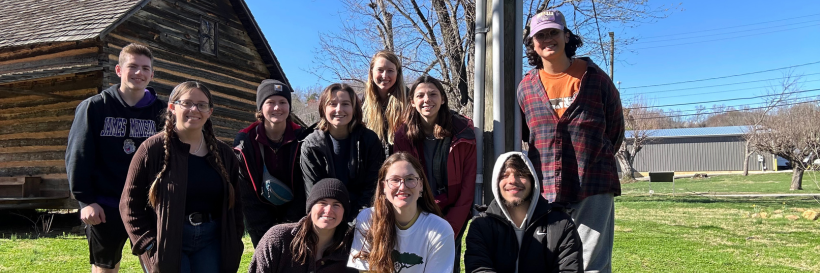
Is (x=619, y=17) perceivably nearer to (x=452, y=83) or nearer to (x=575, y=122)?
(x=452, y=83)

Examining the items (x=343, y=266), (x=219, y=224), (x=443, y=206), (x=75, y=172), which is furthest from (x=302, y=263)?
(x=75, y=172)

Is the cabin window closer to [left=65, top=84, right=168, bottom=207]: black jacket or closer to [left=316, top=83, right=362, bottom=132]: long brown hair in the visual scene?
[left=65, top=84, right=168, bottom=207]: black jacket

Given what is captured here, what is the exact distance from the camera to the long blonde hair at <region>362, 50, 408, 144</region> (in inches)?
150

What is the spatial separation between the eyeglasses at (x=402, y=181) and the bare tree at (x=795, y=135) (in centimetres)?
2238

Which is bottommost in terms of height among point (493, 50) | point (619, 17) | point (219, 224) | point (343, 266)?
point (343, 266)

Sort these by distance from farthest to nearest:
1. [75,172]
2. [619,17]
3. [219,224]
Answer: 1. [619,17]
2. [75,172]
3. [219,224]

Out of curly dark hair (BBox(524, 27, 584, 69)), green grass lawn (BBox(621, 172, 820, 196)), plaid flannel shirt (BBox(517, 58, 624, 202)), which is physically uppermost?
curly dark hair (BBox(524, 27, 584, 69))

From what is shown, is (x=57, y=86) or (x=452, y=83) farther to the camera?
(x=452, y=83)

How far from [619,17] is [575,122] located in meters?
10.5

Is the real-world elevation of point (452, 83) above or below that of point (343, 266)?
above

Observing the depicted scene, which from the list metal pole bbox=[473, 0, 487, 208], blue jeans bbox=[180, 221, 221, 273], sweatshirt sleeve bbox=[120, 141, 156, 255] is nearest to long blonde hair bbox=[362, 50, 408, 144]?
metal pole bbox=[473, 0, 487, 208]

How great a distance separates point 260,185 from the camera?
3.58m

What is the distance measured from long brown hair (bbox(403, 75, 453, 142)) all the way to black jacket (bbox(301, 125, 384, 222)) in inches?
9.1

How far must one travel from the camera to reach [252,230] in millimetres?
3717
